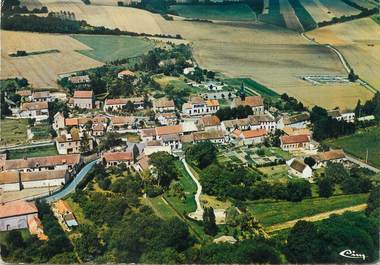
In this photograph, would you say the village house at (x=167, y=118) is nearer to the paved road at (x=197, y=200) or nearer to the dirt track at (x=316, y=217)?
the paved road at (x=197, y=200)

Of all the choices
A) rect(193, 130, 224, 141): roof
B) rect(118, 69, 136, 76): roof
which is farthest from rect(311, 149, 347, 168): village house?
rect(118, 69, 136, 76): roof

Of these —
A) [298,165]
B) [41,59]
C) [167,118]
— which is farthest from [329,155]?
[41,59]

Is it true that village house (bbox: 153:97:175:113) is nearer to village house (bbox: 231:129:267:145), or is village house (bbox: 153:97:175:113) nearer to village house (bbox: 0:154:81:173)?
village house (bbox: 231:129:267:145)

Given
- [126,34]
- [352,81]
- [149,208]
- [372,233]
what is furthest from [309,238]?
[126,34]

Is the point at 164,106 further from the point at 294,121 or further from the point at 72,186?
the point at 72,186

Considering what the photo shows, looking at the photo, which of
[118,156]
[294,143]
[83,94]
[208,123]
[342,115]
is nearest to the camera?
[118,156]

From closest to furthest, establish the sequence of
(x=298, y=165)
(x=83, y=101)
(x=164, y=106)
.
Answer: (x=298, y=165), (x=164, y=106), (x=83, y=101)

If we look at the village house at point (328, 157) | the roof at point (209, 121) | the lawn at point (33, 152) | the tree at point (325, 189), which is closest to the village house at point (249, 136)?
the roof at point (209, 121)
